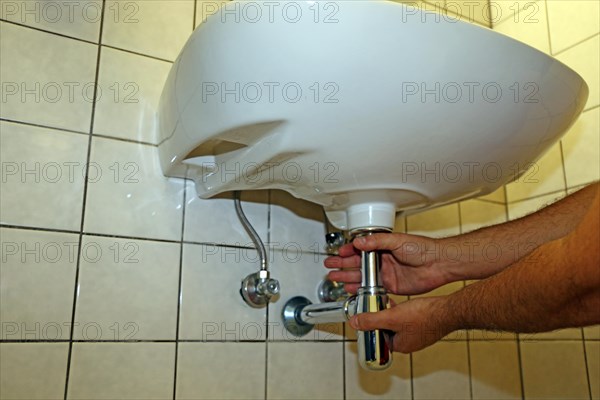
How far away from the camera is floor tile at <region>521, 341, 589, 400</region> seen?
1.11m

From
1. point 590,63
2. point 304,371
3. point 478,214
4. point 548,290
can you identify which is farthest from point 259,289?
point 590,63

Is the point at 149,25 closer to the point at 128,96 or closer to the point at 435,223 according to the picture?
the point at 128,96

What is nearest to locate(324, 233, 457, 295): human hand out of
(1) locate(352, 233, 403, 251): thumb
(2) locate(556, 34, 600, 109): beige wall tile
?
(1) locate(352, 233, 403, 251): thumb

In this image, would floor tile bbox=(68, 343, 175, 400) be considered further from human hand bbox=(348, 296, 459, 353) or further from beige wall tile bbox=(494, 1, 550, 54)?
beige wall tile bbox=(494, 1, 550, 54)

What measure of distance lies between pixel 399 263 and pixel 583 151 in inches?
20.4

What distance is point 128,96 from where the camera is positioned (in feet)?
3.05

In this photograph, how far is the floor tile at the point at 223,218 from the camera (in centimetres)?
94

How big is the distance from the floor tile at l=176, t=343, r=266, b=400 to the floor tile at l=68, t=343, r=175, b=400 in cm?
2

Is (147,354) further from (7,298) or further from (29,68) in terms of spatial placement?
(29,68)

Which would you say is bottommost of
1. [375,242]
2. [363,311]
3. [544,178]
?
[363,311]

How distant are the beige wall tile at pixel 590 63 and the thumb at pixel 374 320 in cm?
72

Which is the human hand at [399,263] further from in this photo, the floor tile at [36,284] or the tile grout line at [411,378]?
the floor tile at [36,284]

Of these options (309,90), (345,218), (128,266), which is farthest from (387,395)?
(309,90)

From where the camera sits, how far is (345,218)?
3.05 feet
